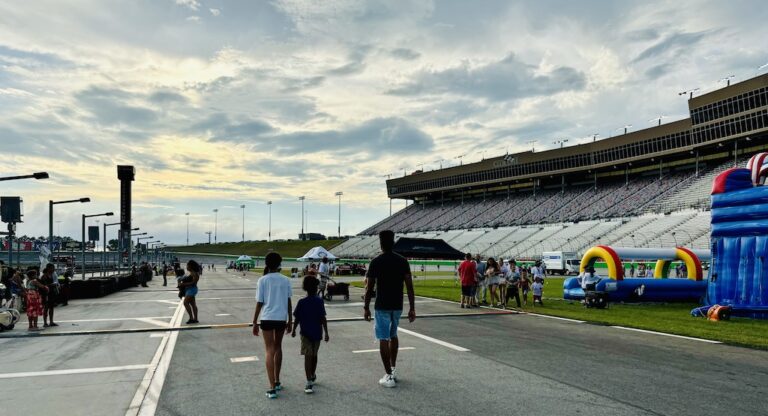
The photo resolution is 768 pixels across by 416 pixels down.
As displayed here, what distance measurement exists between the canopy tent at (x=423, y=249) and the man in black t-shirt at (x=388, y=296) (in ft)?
71.0

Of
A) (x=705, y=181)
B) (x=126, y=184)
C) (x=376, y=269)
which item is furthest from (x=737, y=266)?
(x=126, y=184)

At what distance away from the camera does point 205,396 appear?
662cm

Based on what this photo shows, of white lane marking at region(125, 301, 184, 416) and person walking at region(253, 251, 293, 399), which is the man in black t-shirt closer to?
person walking at region(253, 251, 293, 399)

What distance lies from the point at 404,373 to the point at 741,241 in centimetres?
1286

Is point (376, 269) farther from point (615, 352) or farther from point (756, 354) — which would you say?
point (756, 354)

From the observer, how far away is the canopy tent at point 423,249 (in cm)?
2939

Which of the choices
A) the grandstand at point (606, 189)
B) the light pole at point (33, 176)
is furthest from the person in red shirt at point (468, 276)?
the grandstand at point (606, 189)

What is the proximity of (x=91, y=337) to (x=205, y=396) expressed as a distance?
22.1 ft

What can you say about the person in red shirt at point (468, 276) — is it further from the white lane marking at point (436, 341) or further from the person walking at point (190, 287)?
the person walking at point (190, 287)

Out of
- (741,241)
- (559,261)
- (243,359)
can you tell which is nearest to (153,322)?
(243,359)

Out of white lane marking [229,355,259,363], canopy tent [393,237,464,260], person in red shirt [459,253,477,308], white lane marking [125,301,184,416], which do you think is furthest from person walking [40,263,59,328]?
canopy tent [393,237,464,260]

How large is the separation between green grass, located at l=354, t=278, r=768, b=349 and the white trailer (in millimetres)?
30413

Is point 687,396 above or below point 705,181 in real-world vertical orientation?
below

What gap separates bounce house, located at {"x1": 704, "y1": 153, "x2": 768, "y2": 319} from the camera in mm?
14742
